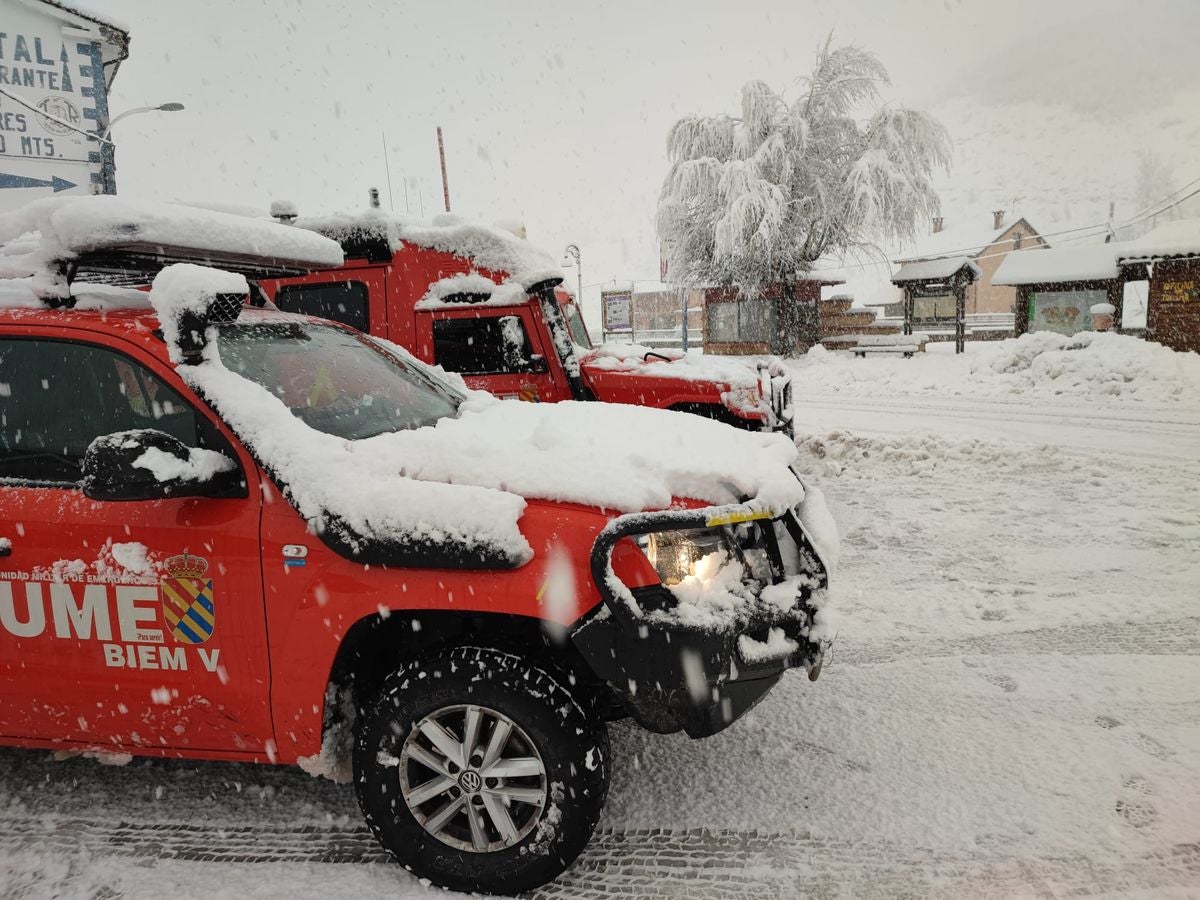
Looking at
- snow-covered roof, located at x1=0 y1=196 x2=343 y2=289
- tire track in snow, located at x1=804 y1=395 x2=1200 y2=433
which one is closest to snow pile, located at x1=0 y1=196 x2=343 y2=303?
snow-covered roof, located at x1=0 y1=196 x2=343 y2=289

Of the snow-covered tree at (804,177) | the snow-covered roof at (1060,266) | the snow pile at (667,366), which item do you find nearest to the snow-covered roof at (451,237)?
the snow pile at (667,366)

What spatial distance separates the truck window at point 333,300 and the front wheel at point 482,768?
4842 mm

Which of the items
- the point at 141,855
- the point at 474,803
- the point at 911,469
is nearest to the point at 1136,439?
the point at 911,469

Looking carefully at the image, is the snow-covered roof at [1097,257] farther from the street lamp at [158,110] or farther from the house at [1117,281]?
the street lamp at [158,110]

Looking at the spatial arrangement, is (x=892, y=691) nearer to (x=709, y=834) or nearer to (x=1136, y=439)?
(x=709, y=834)

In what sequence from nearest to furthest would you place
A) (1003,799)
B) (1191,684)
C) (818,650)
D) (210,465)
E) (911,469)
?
1. (210,465)
2. (818,650)
3. (1003,799)
4. (1191,684)
5. (911,469)

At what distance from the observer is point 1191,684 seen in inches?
145

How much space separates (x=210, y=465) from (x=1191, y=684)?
433 cm

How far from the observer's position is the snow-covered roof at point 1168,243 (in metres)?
20.8

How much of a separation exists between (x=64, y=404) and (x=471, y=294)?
4028mm

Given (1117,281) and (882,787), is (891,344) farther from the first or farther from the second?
(882,787)

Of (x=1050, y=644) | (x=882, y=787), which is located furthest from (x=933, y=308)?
(x=882, y=787)

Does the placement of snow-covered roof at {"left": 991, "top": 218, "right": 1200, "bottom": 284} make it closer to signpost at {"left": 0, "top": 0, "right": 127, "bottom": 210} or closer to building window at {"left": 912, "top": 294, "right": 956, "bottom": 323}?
building window at {"left": 912, "top": 294, "right": 956, "bottom": 323}

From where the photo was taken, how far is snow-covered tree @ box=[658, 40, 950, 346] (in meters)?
26.5
